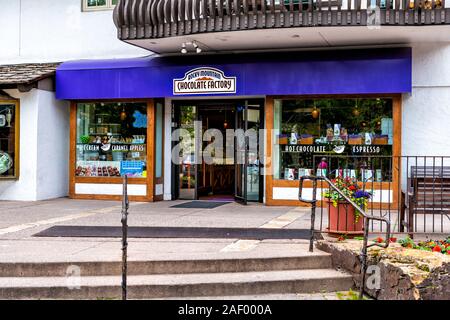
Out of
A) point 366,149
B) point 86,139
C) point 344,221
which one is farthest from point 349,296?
point 86,139

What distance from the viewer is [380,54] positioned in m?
12.8

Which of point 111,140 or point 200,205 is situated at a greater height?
point 111,140

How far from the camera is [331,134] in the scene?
13.6 m

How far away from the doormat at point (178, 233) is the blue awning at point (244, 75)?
15.3 feet

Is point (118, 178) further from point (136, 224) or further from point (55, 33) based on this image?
point (136, 224)

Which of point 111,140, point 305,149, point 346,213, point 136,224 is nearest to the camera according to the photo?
point 346,213

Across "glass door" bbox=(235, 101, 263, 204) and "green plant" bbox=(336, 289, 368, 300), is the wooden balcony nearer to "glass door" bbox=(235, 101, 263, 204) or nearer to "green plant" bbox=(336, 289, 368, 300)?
"glass door" bbox=(235, 101, 263, 204)

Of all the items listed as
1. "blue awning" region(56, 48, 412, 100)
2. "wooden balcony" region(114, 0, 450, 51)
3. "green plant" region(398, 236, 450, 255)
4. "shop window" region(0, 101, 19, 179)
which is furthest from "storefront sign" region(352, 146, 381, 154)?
"shop window" region(0, 101, 19, 179)

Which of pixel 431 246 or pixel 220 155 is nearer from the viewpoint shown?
pixel 431 246

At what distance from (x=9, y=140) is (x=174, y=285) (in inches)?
380


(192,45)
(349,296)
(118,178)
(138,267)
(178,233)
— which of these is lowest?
(349,296)

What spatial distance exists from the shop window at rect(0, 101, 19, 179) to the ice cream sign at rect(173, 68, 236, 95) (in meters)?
4.23

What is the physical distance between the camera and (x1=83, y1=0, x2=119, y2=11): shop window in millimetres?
15312
